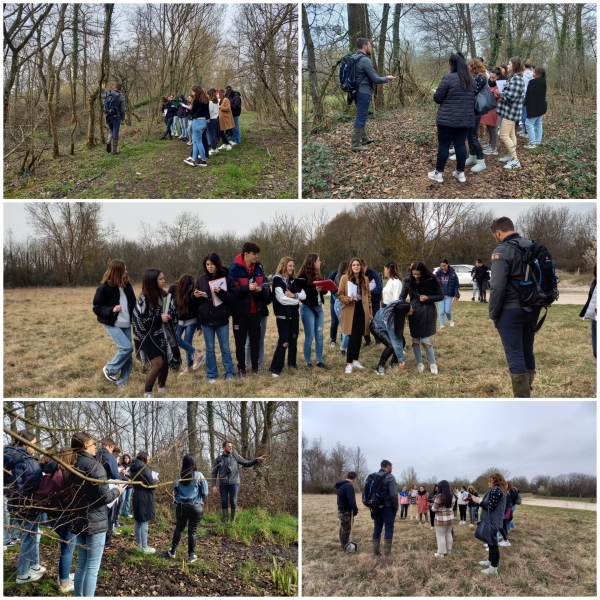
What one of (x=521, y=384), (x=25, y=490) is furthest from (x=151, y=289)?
(x=521, y=384)

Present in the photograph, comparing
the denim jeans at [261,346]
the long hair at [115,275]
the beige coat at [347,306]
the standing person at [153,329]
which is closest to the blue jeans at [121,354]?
the standing person at [153,329]

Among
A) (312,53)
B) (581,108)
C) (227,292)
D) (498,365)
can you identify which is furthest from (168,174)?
(581,108)

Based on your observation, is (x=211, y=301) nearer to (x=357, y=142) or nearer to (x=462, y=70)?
(x=357, y=142)

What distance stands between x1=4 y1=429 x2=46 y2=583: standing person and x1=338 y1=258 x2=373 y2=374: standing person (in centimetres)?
359

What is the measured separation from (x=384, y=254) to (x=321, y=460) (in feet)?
19.9

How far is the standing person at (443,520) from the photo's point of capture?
18.9ft

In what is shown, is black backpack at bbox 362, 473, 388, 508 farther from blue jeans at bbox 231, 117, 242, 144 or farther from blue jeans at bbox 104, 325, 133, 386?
blue jeans at bbox 231, 117, 242, 144

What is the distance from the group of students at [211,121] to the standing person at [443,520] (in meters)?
6.54

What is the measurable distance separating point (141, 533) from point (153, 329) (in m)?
2.28

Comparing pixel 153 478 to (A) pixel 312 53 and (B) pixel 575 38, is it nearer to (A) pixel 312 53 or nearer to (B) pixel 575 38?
(A) pixel 312 53

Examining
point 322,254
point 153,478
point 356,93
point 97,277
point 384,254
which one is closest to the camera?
point 153,478

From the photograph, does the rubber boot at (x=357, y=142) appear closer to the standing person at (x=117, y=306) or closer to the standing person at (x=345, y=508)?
the standing person at (x=117, y=306)

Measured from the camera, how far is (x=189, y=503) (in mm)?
5586

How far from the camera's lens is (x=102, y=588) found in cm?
509
